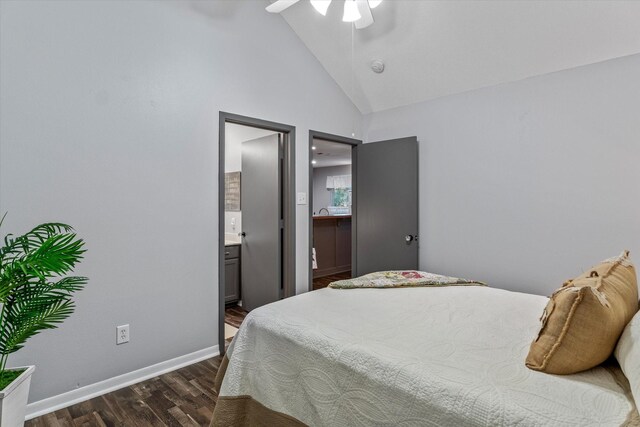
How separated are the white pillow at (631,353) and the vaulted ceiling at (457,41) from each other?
2.20 meters

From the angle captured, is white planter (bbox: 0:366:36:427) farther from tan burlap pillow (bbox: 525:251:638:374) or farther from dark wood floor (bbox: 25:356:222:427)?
A: tan burlap pillow (bbox: 525:251:638:374)

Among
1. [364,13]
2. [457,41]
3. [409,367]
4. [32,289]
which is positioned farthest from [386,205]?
[32,289]

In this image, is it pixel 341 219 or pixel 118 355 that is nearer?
pixel 118 355

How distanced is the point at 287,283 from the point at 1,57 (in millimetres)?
2621

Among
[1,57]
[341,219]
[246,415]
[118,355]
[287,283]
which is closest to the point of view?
[246,415]

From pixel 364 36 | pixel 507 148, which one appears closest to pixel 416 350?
pixel 507 148

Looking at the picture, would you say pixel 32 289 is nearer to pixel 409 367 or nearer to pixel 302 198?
pixel 409 367

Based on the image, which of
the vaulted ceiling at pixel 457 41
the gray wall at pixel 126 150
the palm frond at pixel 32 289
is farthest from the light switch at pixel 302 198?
the palm frond at pixel 32 289

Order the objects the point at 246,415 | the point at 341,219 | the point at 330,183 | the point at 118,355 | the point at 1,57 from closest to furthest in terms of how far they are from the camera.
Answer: the point at 246,415, the point at 1,57, the point at 118,355, the point at 341,219, the point at 330,183

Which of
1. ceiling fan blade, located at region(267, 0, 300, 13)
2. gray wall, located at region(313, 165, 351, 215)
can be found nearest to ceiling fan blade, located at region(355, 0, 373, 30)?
ceiling fan blade, located at region(267, 0, 300, 13)

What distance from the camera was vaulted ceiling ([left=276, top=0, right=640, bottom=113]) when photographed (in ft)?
7.87

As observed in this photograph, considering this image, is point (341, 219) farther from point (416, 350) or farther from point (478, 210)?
point (416, 350)

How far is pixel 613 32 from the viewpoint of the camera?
2.36 m

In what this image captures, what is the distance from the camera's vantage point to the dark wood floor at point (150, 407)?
6.48 ft
